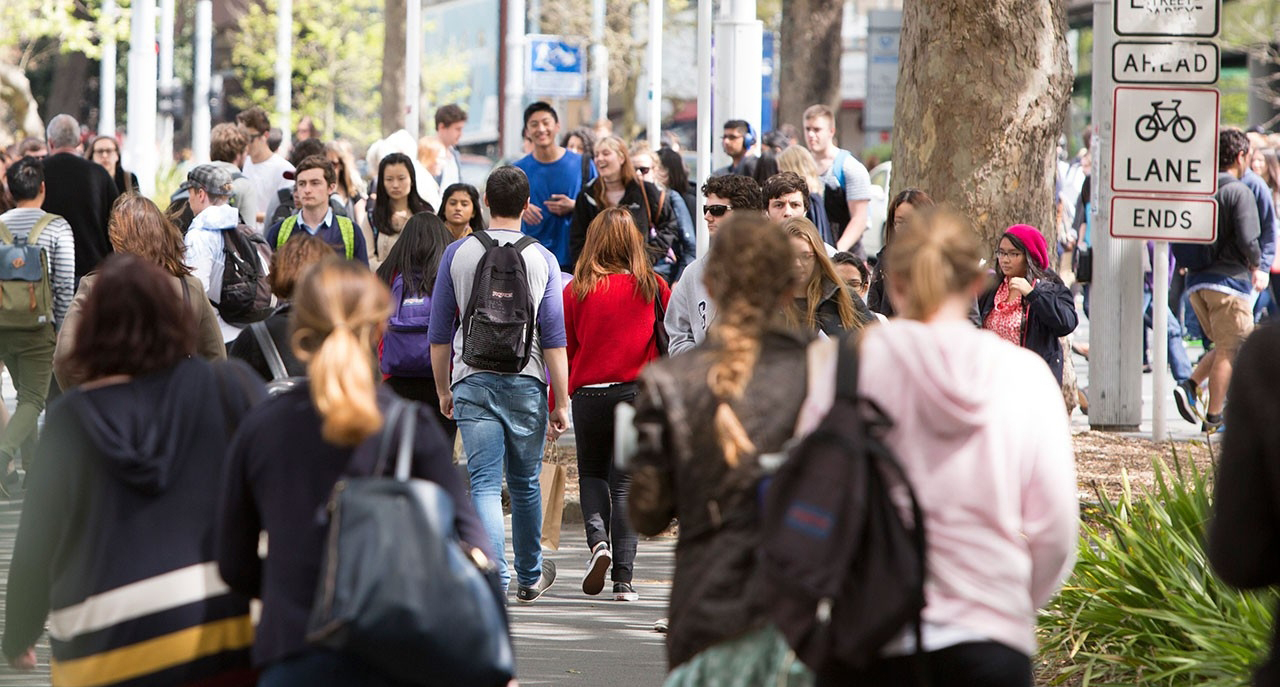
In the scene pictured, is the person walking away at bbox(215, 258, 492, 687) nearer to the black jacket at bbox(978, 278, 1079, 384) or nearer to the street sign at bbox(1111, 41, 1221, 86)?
the black jacket at bbox(978, 278, 1079, 384)

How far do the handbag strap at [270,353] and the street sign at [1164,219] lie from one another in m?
7.25

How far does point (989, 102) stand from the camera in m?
12.3

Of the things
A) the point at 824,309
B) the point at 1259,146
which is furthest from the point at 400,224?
the point at 1259,146

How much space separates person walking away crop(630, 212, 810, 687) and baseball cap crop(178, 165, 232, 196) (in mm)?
7061

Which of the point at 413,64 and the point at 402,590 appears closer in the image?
the point at 402,590

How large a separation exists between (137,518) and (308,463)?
18.1 inches

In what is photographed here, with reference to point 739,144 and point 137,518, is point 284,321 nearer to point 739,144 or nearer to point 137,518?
point 137,518

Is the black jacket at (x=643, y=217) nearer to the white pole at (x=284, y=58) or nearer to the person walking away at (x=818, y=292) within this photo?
the person walking away at (x=818, y=292)

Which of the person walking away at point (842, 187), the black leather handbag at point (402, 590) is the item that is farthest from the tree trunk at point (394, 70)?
the black leather handbag at point (402, 590)

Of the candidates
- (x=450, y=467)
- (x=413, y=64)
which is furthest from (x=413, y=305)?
(x=413, y=64)

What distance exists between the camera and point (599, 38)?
4147cm

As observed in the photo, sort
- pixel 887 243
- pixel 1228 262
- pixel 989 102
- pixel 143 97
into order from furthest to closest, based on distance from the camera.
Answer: pixel 143 97 → pixel 1228 262 → pixel 989 102 → pixel 887 243

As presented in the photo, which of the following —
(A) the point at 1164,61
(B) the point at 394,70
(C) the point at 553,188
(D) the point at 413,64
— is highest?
(B) the point at 394,70

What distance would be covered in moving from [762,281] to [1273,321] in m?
1.05
